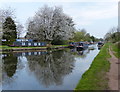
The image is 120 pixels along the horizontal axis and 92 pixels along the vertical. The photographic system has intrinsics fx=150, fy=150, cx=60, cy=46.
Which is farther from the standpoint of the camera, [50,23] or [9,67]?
[50,23]

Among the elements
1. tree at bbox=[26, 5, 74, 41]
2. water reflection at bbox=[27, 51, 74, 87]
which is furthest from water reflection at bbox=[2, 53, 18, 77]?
tree at bbox=[26, 5, 74, 41]

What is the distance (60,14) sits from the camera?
44.9m

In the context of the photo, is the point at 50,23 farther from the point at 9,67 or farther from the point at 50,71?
the point at 50,71

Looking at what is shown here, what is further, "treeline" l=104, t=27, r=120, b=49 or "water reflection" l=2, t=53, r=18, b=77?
"treeline" l=104, t=27, r=120, b=49

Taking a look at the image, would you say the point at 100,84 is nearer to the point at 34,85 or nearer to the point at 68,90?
the point at 68,90

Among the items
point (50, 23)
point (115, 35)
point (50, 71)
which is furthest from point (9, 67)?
point (115, 35)

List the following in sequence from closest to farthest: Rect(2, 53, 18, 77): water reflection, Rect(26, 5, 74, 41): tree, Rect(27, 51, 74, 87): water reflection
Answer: Rect(27, 51, 74, 87): water reflection < Rect(2, 53, 18, 77): water reflection < Rect(26, 5, 74, 41): tree

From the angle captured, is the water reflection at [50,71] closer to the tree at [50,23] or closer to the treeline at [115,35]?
the treeline at [115,35]

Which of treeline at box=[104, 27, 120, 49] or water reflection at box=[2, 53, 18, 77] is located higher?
treeline at box=[104, 27, 120, 49]

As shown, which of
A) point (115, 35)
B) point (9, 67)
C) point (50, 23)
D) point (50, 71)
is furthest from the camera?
point (115, 35)

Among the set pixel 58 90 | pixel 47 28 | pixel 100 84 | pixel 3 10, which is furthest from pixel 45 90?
pixel 47 28

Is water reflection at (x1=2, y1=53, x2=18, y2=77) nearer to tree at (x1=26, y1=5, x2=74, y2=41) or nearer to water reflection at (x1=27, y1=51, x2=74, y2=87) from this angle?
water reflection at (x1=27, y1=51, x2=74, y2=87)

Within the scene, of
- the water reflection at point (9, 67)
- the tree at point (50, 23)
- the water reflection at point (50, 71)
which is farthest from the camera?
the tree at point (50, 23)

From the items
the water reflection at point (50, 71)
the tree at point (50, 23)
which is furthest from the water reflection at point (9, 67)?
the tree at point (50, 23)
